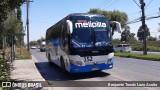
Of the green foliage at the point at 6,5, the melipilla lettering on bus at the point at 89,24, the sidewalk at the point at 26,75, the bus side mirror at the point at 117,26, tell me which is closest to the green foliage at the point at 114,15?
the sidewalk at the point at 26,75

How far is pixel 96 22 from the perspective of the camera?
16.8 metres

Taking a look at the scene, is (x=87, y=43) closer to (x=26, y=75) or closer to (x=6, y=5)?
(x=26, y=75)

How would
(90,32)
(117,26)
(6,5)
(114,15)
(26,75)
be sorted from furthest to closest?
1. (114,15)
2. (117,26)
3. (26,75)
4. (90,32)
5. (6,5)

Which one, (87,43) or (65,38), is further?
(65,38)

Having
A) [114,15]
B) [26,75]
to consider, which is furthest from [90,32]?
[114,15]

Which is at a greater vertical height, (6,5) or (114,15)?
(114,15)

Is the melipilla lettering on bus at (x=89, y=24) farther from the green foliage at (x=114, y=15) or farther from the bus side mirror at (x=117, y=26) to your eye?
the green foliage at (x=114, y=15)

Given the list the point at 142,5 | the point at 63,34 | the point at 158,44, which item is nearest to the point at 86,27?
the point at 63,34

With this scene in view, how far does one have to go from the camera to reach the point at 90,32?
16.5m

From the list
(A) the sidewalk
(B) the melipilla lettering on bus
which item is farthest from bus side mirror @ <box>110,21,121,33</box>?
(A) the sidewalk

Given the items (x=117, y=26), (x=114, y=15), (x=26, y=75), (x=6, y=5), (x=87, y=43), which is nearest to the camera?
(x=6, y=5)

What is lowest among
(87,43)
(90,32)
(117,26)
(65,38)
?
(87,43)

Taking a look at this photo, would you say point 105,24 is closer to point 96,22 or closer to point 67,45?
point 96,22

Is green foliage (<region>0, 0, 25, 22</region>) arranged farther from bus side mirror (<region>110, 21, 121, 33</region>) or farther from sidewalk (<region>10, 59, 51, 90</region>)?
bus side mirror (<region>110, 21, 121, 33</region>)
